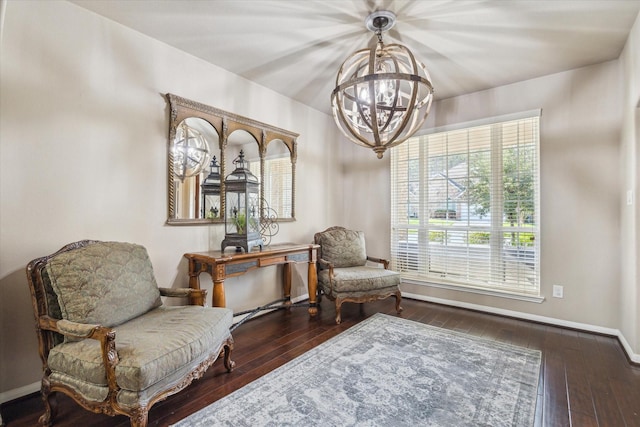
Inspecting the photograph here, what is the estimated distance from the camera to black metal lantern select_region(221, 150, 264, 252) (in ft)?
9.66

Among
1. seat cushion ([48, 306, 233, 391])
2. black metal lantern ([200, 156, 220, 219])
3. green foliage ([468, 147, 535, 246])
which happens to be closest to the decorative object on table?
black metal lantern ([200, 156, 220, 219])

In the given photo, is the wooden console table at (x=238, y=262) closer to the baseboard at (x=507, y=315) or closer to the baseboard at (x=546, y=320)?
the baseboard at (x=507, y=315)

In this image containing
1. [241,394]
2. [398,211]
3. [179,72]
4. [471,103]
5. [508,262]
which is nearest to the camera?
[241,394]

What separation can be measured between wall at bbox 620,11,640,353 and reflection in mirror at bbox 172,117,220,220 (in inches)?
140

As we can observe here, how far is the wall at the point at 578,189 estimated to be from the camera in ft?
9.58

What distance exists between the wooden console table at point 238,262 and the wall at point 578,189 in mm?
2154

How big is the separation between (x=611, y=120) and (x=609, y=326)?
77.5 inches

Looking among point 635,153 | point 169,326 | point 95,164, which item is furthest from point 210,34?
point 635,153

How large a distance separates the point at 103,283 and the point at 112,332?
0.52 meters

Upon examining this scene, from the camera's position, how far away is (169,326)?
1.84m

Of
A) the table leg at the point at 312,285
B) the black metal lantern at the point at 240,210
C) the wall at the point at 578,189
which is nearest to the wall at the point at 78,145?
the black metal lantern at the point at 240,210

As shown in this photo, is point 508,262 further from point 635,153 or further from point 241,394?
point 241,394

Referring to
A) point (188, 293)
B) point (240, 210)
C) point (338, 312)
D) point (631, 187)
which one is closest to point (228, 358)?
point (188, 293)

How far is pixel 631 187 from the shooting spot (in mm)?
2543
